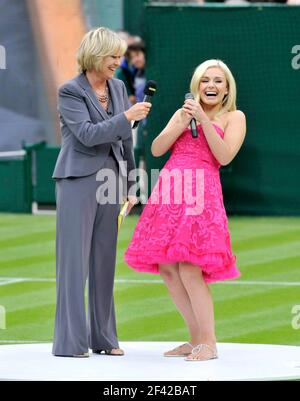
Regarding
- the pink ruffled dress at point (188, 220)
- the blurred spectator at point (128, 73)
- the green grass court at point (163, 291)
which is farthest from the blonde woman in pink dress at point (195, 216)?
the blurred spectator at point (128, 73)

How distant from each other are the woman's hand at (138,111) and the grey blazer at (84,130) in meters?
0.04

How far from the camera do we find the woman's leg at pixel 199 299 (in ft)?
26.9

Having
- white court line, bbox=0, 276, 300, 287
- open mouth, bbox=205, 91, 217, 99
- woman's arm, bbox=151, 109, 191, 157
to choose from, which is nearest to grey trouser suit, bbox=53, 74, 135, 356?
woman's arm, bbox=151, 109, 191, 157

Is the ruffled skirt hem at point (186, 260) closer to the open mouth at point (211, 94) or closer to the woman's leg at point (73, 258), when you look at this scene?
the woman's leg at point (73, 258)

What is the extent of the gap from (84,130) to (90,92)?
12.0 inches

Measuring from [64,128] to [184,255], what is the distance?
1089 millimetres

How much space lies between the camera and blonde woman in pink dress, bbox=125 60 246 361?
8180mm

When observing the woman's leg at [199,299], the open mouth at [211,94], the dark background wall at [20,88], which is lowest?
the woman's leg at [199,299]

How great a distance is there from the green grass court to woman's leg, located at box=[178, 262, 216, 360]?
137 centimetres

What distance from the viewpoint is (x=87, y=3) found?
1920 cm

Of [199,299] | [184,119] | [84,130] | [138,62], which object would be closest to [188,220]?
[199,299]

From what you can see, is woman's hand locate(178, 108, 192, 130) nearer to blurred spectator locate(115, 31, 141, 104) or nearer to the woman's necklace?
the woman's necklace
